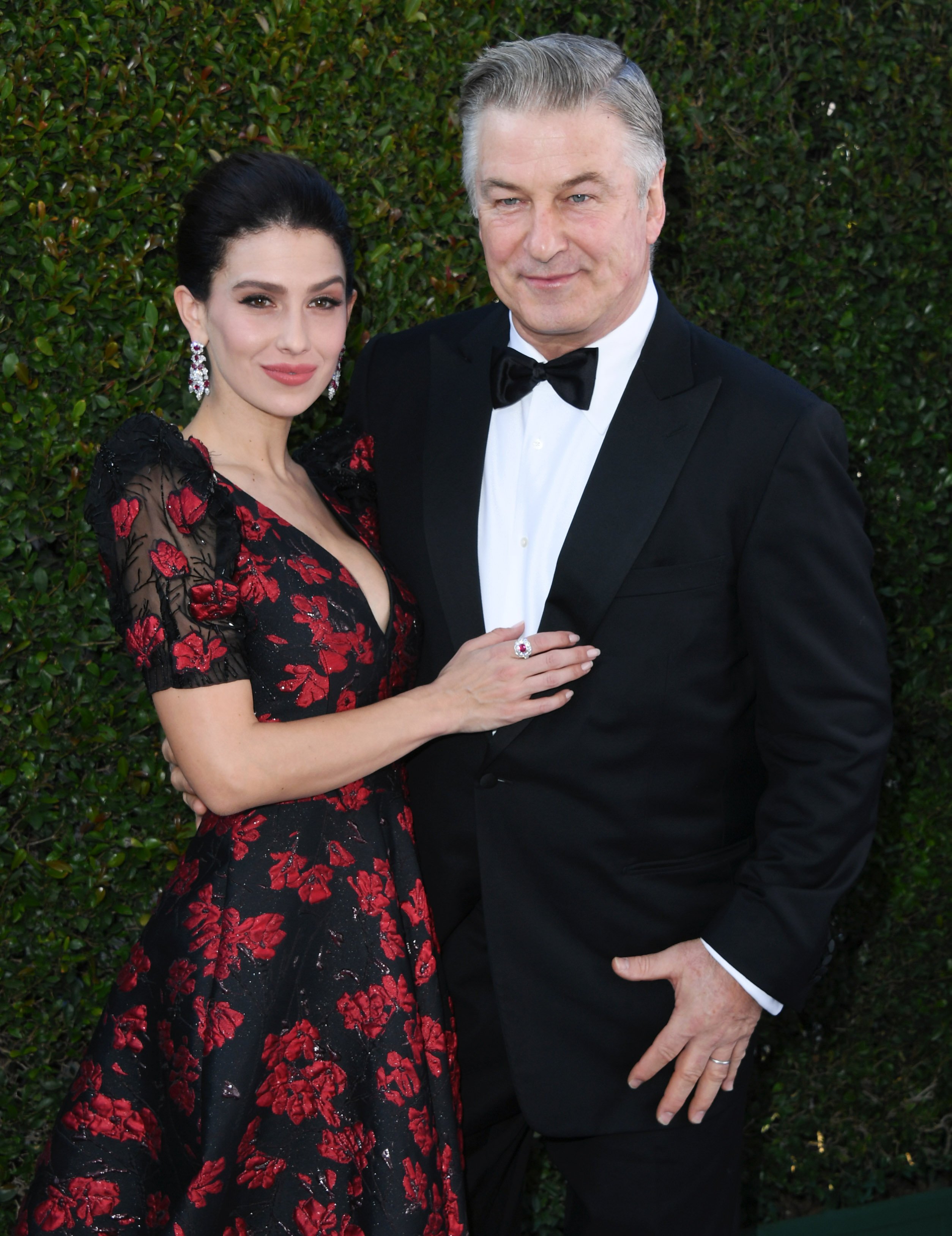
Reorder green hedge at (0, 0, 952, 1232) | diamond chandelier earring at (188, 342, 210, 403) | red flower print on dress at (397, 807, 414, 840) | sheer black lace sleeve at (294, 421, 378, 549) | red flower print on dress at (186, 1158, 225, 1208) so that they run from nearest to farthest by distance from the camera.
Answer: red flower print on dress at (186, 1158, 225, 1208) < red flower print on dress at (397, 807, 414, 840) < diamond chandelier earring at (188, 342, 210, 403) < sheer black lace sleeve at (294, 421, 378, 549) < green hedge at (0, 0, 952, 1232)

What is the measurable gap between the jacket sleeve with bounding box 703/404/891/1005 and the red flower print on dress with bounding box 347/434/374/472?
0.92 metres

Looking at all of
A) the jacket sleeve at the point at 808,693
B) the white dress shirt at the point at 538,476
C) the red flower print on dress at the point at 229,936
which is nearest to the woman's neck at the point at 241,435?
the white dress shirt at the point at 538,476

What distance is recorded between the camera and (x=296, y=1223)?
2227 mm

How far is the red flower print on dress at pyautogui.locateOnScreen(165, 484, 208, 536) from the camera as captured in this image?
2.19 metres

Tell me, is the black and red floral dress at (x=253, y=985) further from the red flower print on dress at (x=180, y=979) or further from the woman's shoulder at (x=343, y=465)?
the woman's shoulder at (x=343, y=465)

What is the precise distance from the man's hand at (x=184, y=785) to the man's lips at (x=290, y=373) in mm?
749

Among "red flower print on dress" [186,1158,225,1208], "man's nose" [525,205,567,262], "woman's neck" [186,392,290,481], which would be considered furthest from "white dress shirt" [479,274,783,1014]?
"red flower print on dress" [186,1158,225,1208]

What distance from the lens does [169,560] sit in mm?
2162

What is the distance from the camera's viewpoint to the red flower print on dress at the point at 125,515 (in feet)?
7.18

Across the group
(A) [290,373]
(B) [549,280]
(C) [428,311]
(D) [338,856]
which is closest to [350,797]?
(D) [338,856]

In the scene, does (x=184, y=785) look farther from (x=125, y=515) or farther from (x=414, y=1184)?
(x=414, y=1184)

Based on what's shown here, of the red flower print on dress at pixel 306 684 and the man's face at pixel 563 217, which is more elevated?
the man's face at pixel 563 217

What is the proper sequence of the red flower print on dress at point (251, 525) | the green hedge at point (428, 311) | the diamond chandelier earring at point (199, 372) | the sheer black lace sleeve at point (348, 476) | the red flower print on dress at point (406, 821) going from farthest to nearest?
1. the green hedge at point (428, 311)
2. the sheer black lace sleeve at point (348, 476)
3. the diamond chandelier earring at point (199, 372)
4. the red flower print on dress at point (406, 821)
5. the red flower print on dress at point (251, 525)

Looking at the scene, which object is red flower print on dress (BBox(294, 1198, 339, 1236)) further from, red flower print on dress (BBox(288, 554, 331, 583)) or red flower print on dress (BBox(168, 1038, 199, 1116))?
red flower print on dress (BBox(288, 554, 331, 583))
